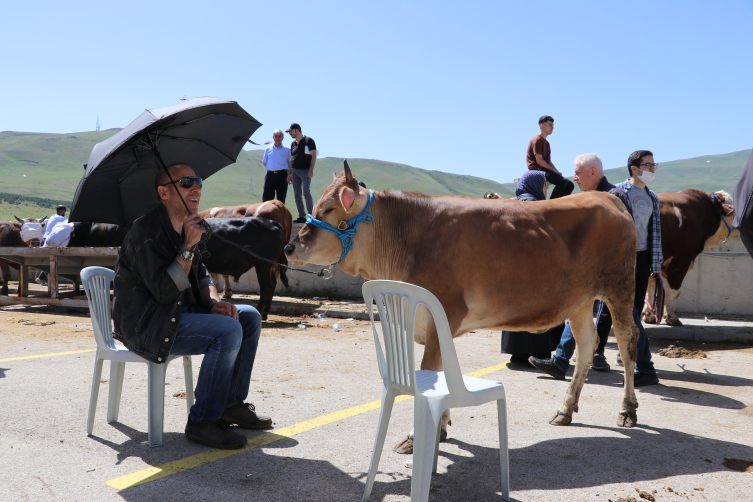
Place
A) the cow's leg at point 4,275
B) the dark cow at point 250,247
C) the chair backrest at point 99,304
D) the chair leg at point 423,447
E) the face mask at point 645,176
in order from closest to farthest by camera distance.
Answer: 1. the chair leg at point 423,447
2. the chair backrest at point 99,304
3. the face mask at point 645,176
4. the dark cow at point 250,247
5. the cow's leg at point 4,275

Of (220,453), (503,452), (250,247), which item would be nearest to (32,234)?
(250,247)

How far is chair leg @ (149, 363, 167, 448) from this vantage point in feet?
11.2

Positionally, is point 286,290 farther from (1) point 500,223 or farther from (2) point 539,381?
(1) point 500,223

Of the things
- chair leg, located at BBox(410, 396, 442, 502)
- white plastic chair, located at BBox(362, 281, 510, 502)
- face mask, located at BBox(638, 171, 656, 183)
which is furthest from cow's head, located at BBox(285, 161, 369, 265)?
face mask, located at BBox(638, 171, 656, 183)

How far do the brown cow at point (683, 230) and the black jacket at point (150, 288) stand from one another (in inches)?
296

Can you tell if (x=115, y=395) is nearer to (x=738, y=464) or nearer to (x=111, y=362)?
(x=111, y=362)

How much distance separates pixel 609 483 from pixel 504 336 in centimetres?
312

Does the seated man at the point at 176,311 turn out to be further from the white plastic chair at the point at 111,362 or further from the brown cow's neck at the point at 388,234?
the brown cow's neck at the point at 388,234

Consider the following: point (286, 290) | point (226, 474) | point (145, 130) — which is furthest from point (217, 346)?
point (286, 290)

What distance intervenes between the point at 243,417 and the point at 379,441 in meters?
1.30

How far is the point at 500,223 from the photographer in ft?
13.1

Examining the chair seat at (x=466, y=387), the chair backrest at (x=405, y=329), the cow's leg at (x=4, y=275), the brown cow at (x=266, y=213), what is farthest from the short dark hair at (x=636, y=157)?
the cow's leg at (x=4, y=275)

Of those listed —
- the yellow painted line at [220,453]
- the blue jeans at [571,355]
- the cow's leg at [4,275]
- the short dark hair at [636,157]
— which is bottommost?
the cow's leg at [4,275]

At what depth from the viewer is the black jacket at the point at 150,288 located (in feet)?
10.7
